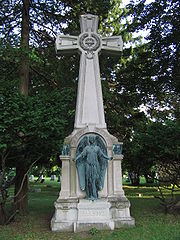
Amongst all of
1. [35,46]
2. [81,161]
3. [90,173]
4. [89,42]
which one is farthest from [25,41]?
[90,173]

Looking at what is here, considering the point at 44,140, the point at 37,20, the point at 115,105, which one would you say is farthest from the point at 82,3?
the point at 44,140

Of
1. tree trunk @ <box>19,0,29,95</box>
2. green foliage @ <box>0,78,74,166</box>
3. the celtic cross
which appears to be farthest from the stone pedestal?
tree trunk @ <box>19,0,29,95</box>

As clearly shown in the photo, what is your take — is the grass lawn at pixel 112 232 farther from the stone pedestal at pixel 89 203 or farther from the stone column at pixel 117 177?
the stone column at pixel 117 177

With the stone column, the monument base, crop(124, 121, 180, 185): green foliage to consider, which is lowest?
the monument base

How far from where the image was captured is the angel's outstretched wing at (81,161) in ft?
23.1

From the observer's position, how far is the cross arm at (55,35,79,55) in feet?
27.1

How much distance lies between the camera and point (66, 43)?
833 cm

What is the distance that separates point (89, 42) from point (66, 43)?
29.4 inches

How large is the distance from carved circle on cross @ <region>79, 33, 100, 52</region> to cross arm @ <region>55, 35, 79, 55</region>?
0.64 ft

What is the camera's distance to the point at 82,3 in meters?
11.0

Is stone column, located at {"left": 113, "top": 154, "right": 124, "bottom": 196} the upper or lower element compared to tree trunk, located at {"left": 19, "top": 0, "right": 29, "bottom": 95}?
lower

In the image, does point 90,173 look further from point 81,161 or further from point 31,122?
point 31,122

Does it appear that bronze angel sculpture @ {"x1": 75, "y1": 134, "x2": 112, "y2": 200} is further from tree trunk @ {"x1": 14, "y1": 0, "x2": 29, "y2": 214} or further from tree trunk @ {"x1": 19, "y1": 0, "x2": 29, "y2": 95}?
tree trunk @ {"x1": 19, "y1": 0, "x2": 29, "y2": 95}

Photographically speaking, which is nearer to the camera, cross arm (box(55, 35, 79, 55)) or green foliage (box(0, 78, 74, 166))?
green foliage (box(0, 78, 74, 166))
